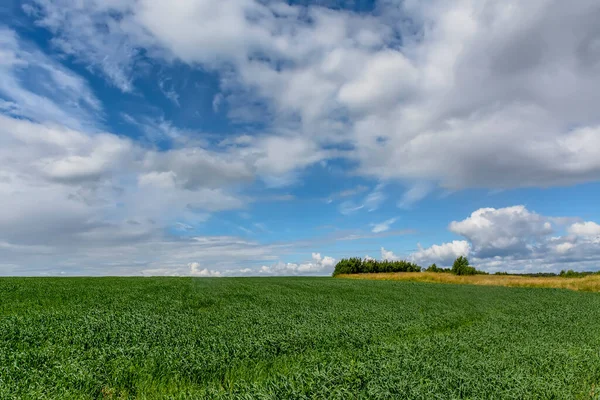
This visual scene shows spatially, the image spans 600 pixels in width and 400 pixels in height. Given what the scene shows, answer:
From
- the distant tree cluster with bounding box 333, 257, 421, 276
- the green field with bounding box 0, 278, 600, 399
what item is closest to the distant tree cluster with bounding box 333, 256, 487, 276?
the distant tree cluster with bounding box 333, 257, 421, 276

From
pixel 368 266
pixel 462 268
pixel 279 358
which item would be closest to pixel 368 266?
pixel 368 266

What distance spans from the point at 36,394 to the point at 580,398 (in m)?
9.33

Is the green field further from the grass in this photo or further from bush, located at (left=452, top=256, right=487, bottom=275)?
bush, located at (left=452, top=256, right=487, bottom=275)

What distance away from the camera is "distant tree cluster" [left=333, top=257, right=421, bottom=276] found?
86438 millimetres

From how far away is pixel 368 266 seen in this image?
8656 cm

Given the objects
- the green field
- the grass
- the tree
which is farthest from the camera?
the tree

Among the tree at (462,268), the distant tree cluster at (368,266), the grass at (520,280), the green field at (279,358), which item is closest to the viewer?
the green field at (279,358)

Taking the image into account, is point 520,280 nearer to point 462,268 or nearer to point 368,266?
point 462,268

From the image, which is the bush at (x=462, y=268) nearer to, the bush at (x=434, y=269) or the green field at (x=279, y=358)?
the bush at (x=434, y=269)

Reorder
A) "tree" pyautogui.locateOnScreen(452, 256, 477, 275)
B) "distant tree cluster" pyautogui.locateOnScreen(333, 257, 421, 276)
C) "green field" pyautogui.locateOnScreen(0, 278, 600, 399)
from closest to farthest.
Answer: "green field" pyautogui.locateOnScreen(0, 278, 600, 399), "tree" pyautogui.locateOnScreen(452, 256, 477, 275), "distant tree cluster" pyautogui.locateOnScreen(333, 257, 421, 276)

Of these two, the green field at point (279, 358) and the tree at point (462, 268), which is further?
the tree at point (462, 268)

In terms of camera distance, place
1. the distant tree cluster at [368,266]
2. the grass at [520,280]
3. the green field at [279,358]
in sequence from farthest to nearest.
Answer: the distant tree cluster at [368,266], the grass at [520,280], the green field at [279,358]

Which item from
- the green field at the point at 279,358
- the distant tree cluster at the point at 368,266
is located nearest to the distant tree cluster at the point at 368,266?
the distant tree cluster at the point at 368,266

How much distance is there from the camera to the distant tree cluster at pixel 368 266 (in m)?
86.4
